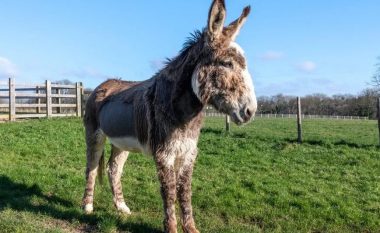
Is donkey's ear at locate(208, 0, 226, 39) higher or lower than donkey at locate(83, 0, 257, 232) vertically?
higher

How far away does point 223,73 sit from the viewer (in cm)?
438

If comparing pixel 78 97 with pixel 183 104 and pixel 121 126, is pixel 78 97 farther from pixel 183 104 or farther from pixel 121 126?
pixel 183 104

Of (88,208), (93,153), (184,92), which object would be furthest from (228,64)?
(88,208)

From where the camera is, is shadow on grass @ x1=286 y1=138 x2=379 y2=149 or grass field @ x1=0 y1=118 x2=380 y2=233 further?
shadow on grass @ x1=286 y1=138 x2=379 y2=149

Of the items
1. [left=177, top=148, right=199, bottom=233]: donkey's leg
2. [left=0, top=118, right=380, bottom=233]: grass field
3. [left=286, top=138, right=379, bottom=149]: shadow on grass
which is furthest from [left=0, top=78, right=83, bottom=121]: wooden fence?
[left=177, top=148, right=199, bottom=233]: donkey's leg

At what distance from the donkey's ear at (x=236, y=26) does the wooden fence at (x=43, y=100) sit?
19268 millimetres

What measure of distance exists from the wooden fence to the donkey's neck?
1866cm

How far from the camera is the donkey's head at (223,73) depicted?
4281 mm

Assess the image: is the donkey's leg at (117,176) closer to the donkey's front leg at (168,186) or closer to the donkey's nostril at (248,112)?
the donkey's front leg at (168,186)

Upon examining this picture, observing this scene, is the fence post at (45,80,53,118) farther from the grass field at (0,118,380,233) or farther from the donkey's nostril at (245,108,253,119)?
the donkey's nostril at (245,108,253,119)

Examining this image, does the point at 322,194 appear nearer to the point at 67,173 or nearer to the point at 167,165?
the point at 167,165

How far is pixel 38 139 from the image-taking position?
13.9m

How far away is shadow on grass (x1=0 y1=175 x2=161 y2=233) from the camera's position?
5816 millimetres

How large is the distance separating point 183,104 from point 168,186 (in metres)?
0.99
